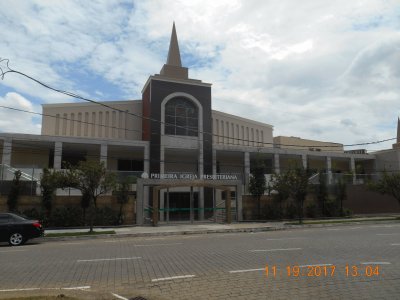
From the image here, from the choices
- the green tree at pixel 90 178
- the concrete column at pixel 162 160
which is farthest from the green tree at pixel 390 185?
the green tree at pixel 90 178

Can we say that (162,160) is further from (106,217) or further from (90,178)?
(90,178)

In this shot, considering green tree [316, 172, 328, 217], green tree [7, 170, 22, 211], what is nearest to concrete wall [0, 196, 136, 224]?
green tree [7, 170, 22, 211]

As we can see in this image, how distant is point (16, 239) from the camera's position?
53.8 feet

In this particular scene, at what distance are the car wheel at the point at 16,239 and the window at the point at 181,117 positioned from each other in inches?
911

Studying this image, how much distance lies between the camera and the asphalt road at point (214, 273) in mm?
6738

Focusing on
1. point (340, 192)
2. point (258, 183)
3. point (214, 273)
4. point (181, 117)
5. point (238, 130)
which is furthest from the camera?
point (238, 130)

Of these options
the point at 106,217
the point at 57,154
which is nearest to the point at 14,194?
the point at 106,217

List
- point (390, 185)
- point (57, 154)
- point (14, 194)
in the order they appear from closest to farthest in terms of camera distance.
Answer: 1. point (14, 194)
2. point (390, 185)
3. point (57, 154)

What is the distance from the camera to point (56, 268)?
941 centimetres

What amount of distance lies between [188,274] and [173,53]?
37444mm

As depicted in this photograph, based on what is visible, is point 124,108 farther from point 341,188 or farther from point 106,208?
point 341,188
